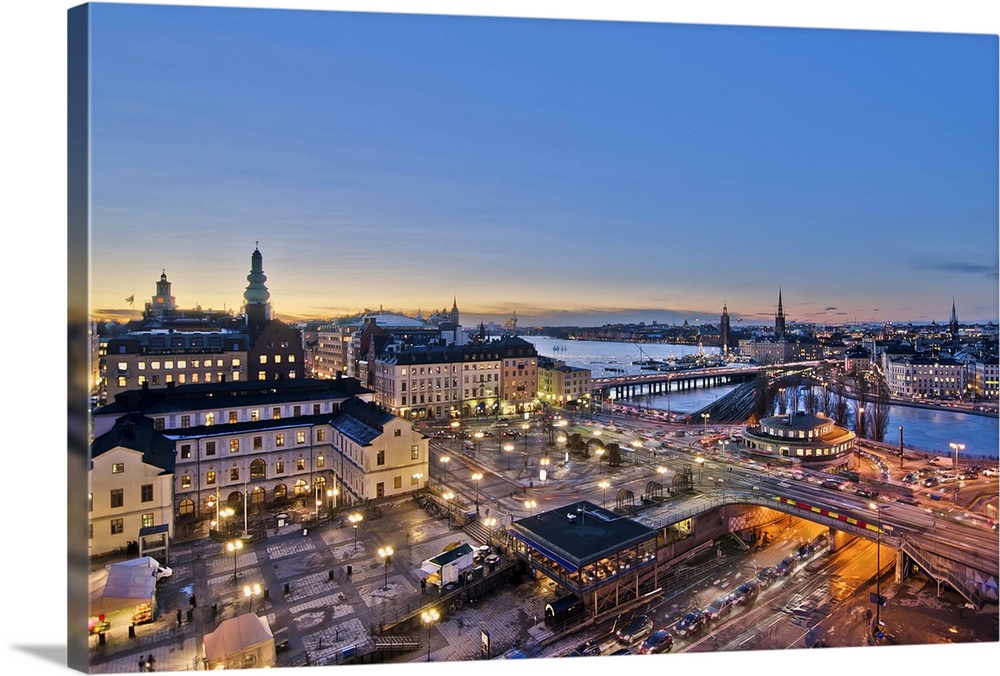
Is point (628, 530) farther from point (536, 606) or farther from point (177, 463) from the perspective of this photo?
point (177, 463)

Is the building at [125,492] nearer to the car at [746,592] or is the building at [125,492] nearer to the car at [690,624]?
the car at [690,624]

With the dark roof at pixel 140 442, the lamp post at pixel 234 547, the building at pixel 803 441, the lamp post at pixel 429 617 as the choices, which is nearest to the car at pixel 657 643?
the lamp post at pixel 429 617

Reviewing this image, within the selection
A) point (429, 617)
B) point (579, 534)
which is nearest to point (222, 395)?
point (429, 617)

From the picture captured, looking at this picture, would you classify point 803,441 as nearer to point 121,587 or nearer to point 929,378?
point 121,587

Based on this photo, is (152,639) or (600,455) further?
(600,455)

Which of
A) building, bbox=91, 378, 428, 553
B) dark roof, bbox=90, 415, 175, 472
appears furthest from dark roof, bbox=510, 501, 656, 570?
dark roof, bbox=90, 415, 175, 472

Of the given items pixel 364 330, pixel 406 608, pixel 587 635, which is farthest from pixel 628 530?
pixel 364 330
